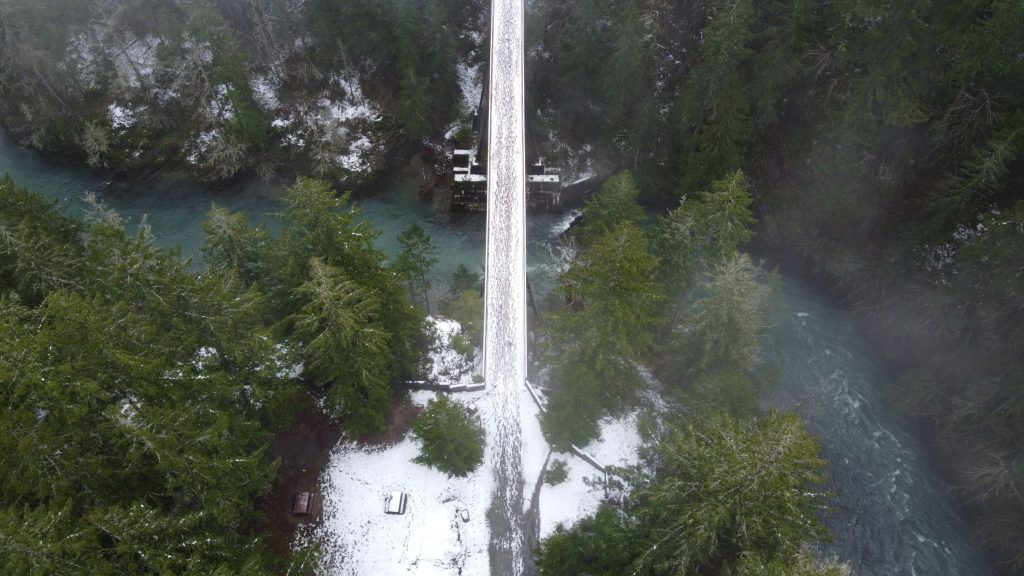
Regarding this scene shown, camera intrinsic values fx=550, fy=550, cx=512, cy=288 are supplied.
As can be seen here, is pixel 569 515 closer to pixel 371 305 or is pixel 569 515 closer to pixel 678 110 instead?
pixel 371 305

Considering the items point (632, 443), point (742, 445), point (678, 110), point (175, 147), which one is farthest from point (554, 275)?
point (175, 147)

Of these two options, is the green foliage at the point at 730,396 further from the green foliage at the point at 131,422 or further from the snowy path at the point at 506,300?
the green foliage at the point at 131,422

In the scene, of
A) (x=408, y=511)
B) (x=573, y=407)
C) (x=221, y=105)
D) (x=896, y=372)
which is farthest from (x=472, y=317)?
(x=221, y=105)

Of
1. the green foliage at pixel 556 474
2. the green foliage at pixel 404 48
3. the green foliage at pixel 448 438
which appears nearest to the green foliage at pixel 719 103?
the green foliage at pixel 404 48

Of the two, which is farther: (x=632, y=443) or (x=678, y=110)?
(x=678, y=110)

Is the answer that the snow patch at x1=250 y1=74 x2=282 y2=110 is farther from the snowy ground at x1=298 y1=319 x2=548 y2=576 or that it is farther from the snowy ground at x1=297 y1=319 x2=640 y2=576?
the snowy ground at x1=298 y1=319 x2=548 y2=576

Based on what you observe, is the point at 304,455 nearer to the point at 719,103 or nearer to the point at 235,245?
the point at 235,245
